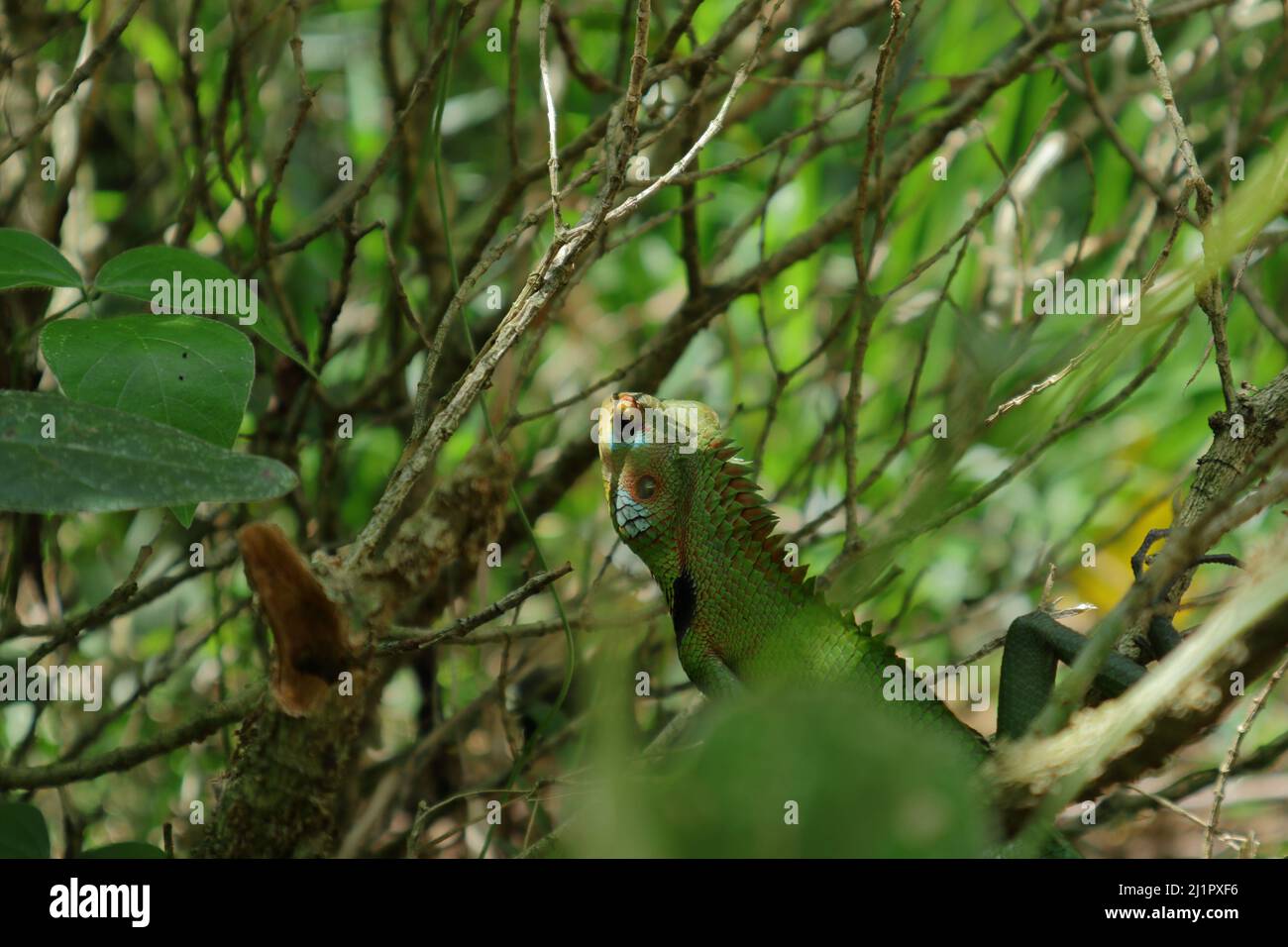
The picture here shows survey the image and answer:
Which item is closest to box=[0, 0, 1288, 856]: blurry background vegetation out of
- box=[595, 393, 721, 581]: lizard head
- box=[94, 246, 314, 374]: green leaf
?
box=[595, 393, 721, 581]: lizard head

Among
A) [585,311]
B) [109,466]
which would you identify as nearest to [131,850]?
[109,466]

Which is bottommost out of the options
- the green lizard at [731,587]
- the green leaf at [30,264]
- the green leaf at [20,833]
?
the green leaf at [20,833]

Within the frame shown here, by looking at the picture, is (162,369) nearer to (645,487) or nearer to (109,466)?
(109,466)

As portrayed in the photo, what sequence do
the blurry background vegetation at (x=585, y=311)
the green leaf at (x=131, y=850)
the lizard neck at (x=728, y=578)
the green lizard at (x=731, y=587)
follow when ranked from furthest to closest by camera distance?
the blurry background vegetation at (x=585, y=311)
the lizard neck at (x=728, y=578)
the green lizard at (x=731, y=587)
the green leaf at (x=131, y=850)

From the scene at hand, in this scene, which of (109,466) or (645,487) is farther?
(645,487)

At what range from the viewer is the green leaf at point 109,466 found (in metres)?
1.48

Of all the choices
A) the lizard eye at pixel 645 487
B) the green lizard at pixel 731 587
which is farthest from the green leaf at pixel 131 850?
the lizard eye at pixel 645 487

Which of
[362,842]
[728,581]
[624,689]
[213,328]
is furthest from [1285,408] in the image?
[362,842]

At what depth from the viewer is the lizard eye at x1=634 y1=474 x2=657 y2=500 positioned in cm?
286

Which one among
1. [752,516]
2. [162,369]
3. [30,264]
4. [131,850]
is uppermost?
[30,264]

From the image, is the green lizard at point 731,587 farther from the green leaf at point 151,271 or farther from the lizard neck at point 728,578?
the green leaf at point 151,271

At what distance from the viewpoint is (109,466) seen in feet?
5.03

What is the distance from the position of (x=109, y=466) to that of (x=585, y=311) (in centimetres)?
454

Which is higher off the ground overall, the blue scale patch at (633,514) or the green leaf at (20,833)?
the blue scale patch at (633,514)
